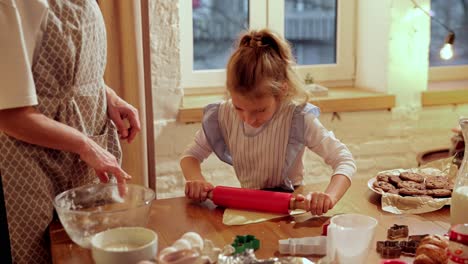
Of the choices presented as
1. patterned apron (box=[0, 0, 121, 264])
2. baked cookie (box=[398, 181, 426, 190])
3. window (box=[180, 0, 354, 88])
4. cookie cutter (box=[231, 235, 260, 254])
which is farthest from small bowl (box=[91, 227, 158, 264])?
window (box=[180, 0, 354, 88])

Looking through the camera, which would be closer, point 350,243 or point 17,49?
point 350,243

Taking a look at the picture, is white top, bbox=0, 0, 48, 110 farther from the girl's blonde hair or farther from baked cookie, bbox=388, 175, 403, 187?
baked cookie, bbox=388, 175, 403, 187

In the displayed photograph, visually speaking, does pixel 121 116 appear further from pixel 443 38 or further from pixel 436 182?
pixel 443 38

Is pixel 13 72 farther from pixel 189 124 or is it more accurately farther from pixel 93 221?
pixel 189 124

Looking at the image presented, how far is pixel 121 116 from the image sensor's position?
1.75 m

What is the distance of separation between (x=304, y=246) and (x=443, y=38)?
224 cm

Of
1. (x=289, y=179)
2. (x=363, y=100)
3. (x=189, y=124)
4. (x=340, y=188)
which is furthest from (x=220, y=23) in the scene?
(x=340, y=188)

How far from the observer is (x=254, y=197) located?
163 centimetres

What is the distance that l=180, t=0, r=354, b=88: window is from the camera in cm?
292

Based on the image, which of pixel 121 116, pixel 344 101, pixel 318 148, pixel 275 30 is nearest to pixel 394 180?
pixel 318 148

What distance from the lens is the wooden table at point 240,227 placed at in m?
1.40

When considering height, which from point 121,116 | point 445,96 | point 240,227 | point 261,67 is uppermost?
point 261,67

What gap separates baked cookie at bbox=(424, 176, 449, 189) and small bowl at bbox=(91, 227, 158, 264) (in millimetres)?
806

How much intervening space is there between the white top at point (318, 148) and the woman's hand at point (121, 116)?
0.22 m
